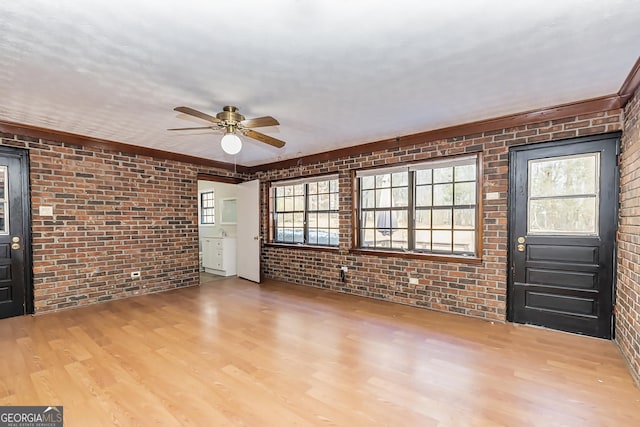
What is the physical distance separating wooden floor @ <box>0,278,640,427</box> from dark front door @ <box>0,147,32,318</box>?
1.10ft

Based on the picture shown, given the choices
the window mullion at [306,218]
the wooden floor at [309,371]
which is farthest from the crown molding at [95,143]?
the wooden floor at [309,371]

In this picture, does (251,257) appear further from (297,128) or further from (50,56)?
(50,56)

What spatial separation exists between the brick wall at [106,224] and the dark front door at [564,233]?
5.09m

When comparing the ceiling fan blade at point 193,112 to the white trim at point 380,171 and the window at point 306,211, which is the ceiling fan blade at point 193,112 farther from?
the window at point 306,211

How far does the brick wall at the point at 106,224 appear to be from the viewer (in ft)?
13.0

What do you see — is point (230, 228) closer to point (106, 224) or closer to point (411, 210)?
point (106, 224)

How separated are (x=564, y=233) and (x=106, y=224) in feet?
19.8

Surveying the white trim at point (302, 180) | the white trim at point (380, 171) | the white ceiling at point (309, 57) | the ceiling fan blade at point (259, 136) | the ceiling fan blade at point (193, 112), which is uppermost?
the white ceiling at point (309, 57)

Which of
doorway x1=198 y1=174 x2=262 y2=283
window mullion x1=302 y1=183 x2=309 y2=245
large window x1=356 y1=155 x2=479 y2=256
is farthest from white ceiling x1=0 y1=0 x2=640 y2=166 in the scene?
doorway x1=198 y1=174 x2=262 y2=283

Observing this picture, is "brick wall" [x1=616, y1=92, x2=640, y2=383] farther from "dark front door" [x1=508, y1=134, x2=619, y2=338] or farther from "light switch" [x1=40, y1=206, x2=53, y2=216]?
"light switch" [x1=40, y1=206, x2=53, y2=216]

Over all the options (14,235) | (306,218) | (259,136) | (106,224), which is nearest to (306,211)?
(306,218)

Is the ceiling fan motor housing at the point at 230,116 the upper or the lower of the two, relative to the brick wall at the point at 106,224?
upper

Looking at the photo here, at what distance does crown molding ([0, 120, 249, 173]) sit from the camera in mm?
3688

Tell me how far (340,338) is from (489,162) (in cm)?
272
